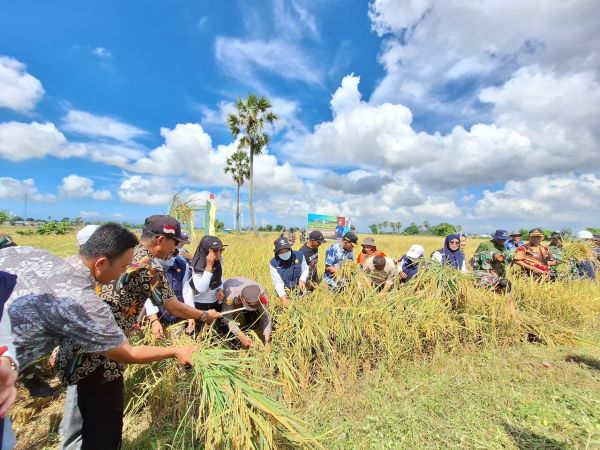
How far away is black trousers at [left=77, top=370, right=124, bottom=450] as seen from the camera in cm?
179

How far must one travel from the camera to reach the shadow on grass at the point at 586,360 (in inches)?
141

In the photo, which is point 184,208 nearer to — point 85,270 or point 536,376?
point 85,270

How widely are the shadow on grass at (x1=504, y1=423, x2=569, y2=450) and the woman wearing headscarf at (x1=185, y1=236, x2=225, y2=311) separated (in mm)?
2767

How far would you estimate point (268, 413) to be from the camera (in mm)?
1757

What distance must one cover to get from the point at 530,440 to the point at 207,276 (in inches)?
119

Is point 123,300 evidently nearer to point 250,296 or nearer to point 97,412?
point 97,412

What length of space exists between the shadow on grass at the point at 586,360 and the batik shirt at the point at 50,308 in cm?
453

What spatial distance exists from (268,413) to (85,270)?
1.15 meters

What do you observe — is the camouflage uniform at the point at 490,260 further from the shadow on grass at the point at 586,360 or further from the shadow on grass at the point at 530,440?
the shadow on grass at the point at 530,440

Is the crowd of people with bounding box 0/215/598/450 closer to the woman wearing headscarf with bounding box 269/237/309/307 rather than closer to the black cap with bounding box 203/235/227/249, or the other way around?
the black cap with bounding box 203/235/227/249

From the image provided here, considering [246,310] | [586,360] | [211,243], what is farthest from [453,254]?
[211,243]

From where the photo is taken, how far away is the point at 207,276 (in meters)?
3.55

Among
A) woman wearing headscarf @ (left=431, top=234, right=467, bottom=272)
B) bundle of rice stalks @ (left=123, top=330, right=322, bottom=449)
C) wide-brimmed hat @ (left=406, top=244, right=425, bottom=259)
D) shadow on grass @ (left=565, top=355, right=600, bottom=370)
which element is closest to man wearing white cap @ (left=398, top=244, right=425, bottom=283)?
wide-brimmed hat @ (left=406, top=244, right=425, bottom=259)

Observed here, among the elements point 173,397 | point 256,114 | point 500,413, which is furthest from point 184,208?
point 256,114
